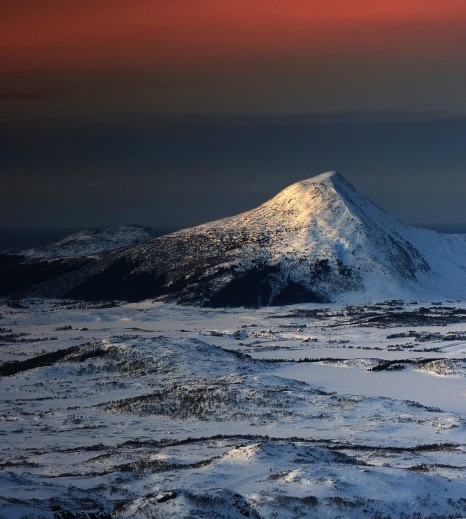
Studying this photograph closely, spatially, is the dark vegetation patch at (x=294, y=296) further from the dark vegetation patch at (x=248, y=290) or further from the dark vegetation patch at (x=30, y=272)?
the dark vegetation patch at (x=30, y=272)

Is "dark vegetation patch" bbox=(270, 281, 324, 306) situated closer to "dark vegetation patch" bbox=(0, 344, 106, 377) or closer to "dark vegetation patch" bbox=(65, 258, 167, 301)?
"dark vegetation patch" bbox=(65, 258, 167, 301)

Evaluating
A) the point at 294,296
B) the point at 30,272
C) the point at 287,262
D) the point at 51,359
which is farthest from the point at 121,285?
the point at 51,359

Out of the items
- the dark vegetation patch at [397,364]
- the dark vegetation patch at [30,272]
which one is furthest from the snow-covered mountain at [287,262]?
the dark vegetation patch at [397,364]

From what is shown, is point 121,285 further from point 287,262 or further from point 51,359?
point 51,359

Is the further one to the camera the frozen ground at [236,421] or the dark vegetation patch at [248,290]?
the dark vegetation patch at [248,290]

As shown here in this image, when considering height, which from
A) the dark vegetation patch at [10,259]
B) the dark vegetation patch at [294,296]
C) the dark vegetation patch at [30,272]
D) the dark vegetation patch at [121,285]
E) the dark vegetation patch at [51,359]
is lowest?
the dark vegetation patch at [51,359]

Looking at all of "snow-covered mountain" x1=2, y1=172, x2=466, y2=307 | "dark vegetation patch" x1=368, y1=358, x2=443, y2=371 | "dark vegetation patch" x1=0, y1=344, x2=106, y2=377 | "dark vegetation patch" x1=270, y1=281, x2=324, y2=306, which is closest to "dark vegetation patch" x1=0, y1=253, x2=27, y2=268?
"snow-covered mountain" x1=2, y1=172, x2=466, y2=307

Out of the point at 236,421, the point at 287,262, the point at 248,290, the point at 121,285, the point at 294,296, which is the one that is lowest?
the point at 236,421

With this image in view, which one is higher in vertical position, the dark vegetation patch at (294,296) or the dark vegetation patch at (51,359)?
the dark vegetation patch at (294,296)
